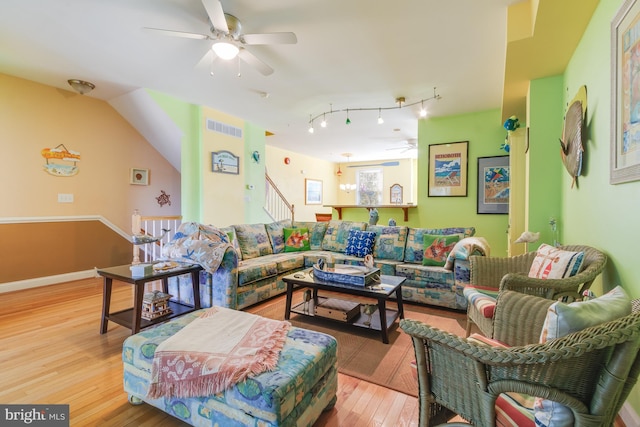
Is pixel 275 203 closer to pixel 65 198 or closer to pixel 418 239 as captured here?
pixel 65 198

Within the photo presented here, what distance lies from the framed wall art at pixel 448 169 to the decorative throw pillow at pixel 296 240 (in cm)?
243

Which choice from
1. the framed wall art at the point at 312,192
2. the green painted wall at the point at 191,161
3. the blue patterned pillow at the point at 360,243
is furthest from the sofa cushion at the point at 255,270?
the framed wall art at the point at 312,192

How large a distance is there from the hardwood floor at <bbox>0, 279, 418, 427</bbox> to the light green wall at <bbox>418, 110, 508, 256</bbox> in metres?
3.80

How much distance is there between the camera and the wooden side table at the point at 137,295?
2209 millimetres

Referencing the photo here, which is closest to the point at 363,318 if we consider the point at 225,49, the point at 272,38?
the point at 272,38

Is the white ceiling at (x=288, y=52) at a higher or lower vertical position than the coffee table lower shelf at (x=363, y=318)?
higher

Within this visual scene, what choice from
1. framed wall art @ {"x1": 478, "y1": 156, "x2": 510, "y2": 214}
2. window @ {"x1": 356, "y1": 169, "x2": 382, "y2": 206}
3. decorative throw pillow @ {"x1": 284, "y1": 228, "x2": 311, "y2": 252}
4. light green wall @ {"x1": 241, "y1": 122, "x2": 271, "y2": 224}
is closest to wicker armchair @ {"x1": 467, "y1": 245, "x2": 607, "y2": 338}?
decorative throw pillow @ {"x1": 284, "y1": 228, "x2": 311, "y2": 252}

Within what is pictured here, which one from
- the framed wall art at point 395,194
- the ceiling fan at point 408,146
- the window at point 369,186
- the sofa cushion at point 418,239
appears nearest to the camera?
the sofa cushion at point 418,239

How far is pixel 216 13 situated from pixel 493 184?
4.51 m

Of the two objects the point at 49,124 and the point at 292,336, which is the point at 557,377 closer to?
the point at 292,336

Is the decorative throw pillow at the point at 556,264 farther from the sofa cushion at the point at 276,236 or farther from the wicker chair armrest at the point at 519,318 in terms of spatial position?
the sofa cushion at the point at 276,236

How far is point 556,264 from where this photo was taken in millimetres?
1816

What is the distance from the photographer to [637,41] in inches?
50.7

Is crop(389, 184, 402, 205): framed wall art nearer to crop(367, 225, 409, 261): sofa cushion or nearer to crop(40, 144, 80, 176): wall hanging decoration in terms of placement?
crop(367, 225, 409, 261): sofa cushion
